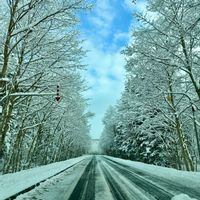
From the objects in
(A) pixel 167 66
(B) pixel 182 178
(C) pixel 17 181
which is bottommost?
(C) pixel 17 181

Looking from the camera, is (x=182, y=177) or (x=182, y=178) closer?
(x=182, y=178)

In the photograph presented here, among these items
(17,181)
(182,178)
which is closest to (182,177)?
(182,178)

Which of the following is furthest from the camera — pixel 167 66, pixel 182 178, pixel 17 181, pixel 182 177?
pixel 167 66

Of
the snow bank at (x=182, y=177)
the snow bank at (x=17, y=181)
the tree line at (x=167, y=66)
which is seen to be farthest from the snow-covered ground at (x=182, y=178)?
the snow bank at (x=17, y=181)

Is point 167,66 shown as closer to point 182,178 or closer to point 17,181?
point 182,178

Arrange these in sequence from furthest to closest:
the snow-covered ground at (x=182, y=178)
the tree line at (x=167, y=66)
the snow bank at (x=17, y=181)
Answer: the tree line at (x=167, y=66) → the snow-covered ground at (x=182, y=178) → the snow bank at (x=17, y=181)

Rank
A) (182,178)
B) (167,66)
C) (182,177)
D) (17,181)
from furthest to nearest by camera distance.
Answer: (167,66) < (182,177) < (182,178) < (17,181)

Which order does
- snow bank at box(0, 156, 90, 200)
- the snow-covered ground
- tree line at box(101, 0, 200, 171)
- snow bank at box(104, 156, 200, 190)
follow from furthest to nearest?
tree line at box(101, 0, 200, 171)
snow bank at box(104, 156, 200, 190)
the snow-covered ground
snow bank at box(0, 156, 90, 200)

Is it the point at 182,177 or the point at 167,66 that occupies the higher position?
the point at 167,66

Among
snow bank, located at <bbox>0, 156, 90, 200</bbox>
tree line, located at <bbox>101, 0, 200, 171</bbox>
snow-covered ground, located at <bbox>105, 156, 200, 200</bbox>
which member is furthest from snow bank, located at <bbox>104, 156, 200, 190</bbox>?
snow bank, located at <bbox>0, 156, 90, 200</bbox>

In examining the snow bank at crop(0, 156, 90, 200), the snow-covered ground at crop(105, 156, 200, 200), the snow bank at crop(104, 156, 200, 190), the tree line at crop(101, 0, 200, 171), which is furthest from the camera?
the tree line at crop(101, 0, 200, 171)

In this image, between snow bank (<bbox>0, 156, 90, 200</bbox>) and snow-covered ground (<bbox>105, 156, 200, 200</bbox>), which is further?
snow-covered ground (<bbox>105, 156, 200, 200</bbox>)

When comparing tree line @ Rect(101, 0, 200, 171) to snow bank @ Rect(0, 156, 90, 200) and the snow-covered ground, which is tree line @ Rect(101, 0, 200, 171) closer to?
the snow-covered ground

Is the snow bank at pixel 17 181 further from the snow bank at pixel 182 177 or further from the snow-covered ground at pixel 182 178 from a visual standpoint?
the snow bank at pixel 182 177
